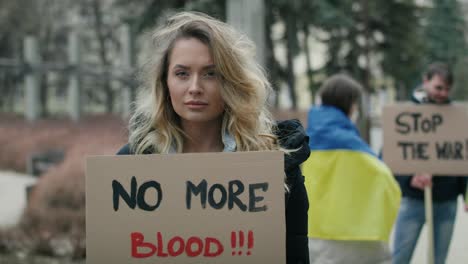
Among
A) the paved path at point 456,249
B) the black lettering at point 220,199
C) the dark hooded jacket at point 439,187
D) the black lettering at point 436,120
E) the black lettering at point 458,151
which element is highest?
the black lettering at point 436,120

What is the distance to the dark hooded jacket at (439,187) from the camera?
5.39 meters

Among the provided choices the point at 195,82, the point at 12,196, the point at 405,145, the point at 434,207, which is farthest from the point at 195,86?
the point at 12,196

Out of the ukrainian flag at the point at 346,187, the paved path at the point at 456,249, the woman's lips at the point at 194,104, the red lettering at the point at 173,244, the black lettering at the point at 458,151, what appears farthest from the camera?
the paved path at the point at 456,249

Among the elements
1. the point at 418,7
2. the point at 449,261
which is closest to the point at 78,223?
the point at 449,261

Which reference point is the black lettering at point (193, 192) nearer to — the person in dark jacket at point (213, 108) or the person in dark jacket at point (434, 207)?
the person in dark jacket at point (213, 108)

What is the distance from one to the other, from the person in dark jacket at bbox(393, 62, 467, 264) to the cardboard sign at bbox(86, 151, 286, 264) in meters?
3.17

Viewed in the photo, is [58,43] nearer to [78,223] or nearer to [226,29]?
[78,223]

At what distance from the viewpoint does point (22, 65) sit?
17406mm

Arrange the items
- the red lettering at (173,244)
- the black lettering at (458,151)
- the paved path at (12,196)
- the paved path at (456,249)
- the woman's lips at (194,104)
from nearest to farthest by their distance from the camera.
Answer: the red lettering at (173,244) → the woman's lips at (194,104) → the black lettering at (458,151) → the paved path at (456,249) → the paved path at (12,196)

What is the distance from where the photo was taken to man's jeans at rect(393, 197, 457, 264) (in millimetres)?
5375

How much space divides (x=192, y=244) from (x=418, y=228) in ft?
11.3

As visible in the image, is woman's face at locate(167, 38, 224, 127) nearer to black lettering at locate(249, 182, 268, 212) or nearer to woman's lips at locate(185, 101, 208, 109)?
woman's lips at locate(185, 101, 208, 109)

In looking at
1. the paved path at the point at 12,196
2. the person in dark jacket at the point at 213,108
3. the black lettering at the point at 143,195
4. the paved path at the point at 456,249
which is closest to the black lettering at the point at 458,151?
the paved path at the point at 456,249

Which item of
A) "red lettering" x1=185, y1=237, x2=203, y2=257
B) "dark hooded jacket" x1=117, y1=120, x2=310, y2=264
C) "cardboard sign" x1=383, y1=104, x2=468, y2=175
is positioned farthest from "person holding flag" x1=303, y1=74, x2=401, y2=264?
"red lettering" x1=185, y1=237, x2=203, y2=257
